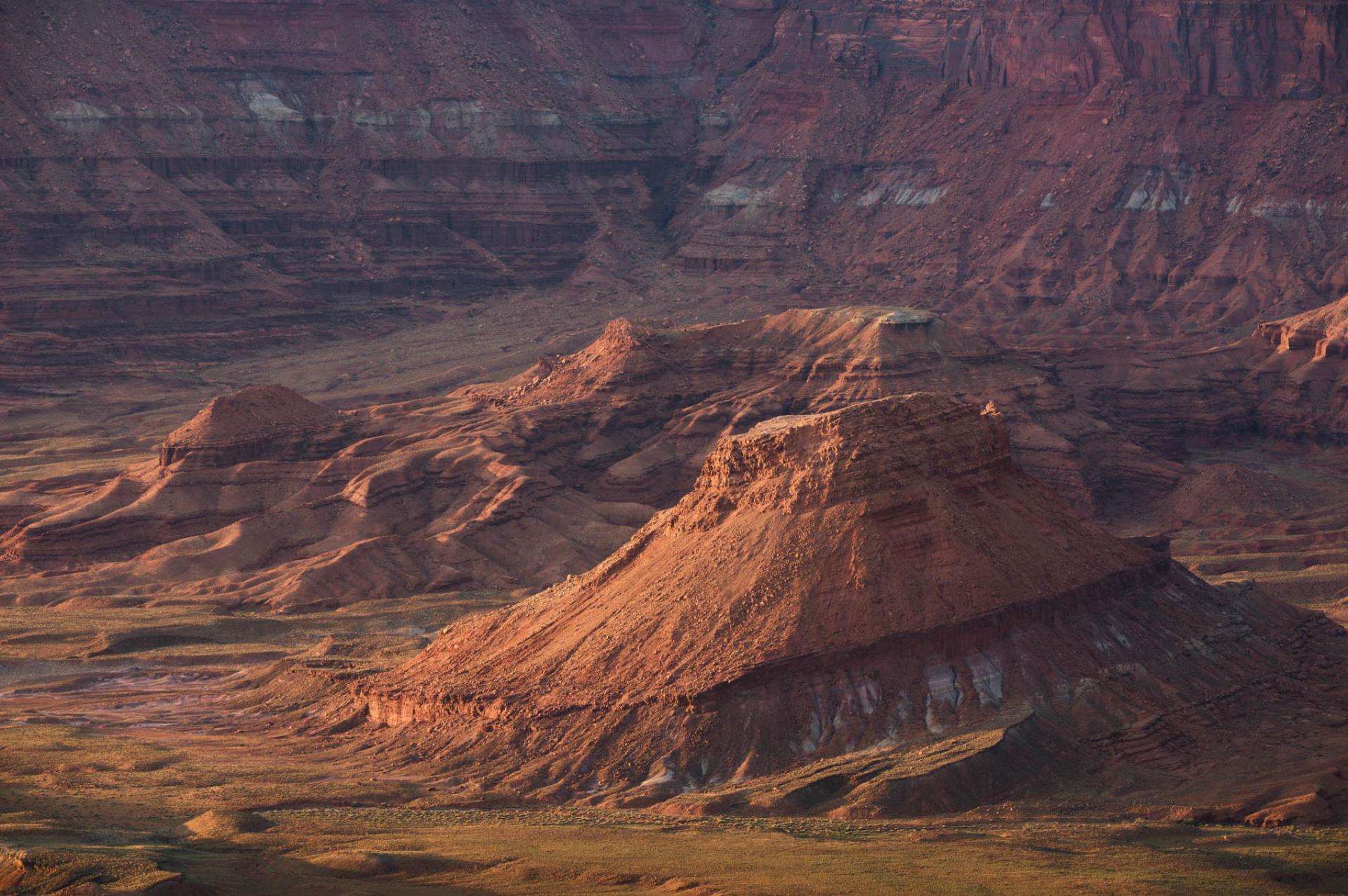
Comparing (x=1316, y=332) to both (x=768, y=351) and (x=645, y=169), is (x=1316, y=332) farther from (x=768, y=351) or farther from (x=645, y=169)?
(x=645, y=169)

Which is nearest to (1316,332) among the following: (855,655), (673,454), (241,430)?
(673,454)

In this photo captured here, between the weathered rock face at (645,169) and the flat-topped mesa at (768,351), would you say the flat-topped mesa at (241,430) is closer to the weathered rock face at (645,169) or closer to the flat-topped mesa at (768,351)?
the flat-topped mesa at (768,351)

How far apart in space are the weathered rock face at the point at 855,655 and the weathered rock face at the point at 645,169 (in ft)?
284

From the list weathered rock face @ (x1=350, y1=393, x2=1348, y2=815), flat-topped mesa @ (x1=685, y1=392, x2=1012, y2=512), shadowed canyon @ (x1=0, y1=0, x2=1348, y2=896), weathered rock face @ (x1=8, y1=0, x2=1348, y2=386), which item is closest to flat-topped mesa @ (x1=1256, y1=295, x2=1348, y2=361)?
shadowed canyon @ (x1=0, y1=0, x2=1348, y2=896)

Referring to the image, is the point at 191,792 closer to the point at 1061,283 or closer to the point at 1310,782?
the point at 1310,782

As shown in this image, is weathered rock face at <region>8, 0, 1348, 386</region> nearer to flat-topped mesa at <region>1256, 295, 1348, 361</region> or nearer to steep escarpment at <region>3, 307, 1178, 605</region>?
flat-topped mesa at <region>1256, 295, 1348, 361</region>

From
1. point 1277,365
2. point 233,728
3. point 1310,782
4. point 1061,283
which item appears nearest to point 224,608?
point 233,728

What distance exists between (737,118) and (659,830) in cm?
14954

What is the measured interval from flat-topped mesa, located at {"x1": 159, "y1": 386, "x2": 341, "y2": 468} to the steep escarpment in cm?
10

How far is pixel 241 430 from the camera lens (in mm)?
106250

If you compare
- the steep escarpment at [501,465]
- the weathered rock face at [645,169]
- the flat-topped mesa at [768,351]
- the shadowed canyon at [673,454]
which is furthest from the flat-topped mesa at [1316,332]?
the weathered rock face at [645,169]

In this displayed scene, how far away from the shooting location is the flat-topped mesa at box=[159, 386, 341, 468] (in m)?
105

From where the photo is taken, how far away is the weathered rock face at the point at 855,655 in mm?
56875

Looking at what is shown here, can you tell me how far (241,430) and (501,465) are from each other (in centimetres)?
1147
